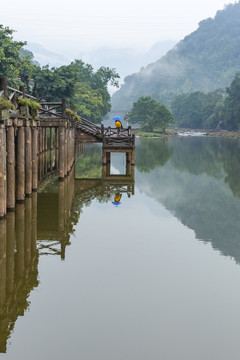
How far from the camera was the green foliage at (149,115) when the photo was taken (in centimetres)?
13200

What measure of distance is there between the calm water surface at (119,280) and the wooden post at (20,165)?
2.18 feet

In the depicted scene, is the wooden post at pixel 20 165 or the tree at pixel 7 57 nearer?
the wooden post at pixel 20 165

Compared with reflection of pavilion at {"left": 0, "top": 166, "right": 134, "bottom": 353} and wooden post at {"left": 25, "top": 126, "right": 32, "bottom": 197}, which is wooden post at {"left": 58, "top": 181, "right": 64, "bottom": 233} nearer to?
reflection of pavilion at {"left": 0, "top": 166, "right": 134, "bottom": 353}

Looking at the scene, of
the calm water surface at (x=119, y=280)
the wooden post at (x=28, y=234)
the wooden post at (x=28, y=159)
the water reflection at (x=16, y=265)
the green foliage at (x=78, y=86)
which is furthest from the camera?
the green foliage at (x=78, y=86)

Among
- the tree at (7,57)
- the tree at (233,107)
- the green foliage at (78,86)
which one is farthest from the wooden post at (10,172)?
the tree at (233,107)

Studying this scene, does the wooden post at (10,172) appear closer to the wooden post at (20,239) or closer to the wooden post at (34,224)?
the wooden post at (20,239)

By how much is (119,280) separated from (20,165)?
877 centimetres

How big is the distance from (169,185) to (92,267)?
17.1 m

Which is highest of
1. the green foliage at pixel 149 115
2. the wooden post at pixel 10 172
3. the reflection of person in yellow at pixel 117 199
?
the green foliage at pixel 149 115

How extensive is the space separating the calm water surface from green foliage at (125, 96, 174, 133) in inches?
4437

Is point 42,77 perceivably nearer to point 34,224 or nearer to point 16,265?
point 34,224

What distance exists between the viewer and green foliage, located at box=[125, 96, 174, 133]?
132000 millimetres

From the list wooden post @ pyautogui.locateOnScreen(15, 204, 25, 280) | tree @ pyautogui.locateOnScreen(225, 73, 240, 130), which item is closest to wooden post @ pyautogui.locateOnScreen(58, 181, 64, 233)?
wooden post @ pyautogui.locateOnScreen(15, 204, 25, 280)

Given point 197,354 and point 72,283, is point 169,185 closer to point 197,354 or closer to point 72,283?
point 72,283
